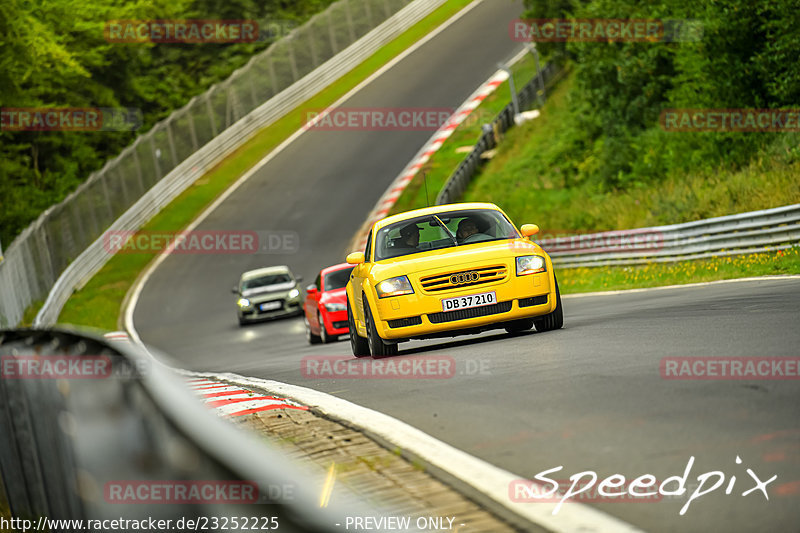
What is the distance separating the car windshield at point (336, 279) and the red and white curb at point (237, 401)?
9188mm

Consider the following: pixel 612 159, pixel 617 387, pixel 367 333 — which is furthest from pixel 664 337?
pixel 612 159

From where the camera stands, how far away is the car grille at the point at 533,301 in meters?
12.6

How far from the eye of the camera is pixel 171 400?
4.09 metres

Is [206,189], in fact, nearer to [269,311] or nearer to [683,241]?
[269,311]

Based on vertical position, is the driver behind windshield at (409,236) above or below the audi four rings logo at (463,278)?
above

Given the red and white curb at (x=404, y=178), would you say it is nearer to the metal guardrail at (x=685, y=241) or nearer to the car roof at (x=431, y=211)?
the metal guardrail at (x=685, y=241)

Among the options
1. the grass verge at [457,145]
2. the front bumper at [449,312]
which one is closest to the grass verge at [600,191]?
the grass verge at [457,145]

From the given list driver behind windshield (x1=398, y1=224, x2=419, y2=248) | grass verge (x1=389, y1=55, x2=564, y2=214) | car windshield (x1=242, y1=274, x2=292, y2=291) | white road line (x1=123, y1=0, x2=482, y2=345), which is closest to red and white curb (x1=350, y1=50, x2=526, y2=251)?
grass verge (x1=389, y1=55, x2=564, y2=214)

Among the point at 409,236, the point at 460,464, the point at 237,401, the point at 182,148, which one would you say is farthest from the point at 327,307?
the point at 182,148

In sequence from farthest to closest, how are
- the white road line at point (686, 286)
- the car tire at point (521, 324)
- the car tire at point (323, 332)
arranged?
1. the car tire at point (323, 332)
2. the white road line at point (686, 286)
3. the car tire at point (521, 324)

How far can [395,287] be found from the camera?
41.2ft

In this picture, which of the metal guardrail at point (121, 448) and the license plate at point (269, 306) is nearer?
the metal guardrail at point (121, 448)

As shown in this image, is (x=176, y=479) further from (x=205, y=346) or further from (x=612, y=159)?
(x=612, y=159)

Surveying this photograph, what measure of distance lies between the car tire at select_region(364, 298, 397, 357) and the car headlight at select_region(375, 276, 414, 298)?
0.34m
